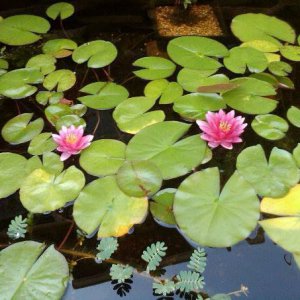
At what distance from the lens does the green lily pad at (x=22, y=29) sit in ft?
6.89

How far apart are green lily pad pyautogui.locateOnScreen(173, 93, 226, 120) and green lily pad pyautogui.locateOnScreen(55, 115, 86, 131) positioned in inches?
14.6

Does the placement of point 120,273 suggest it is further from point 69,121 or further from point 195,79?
point 195,79

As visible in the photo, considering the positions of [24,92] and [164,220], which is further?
[24,92]

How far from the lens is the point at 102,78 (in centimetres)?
197

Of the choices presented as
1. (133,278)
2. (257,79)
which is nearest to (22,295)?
(133,278)

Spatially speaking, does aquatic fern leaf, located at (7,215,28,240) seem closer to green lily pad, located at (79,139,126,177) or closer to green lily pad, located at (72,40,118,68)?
green lily pad, located at (79,139,126,177)

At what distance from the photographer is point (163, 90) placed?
183 cm

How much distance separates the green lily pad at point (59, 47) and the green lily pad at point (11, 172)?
609mm

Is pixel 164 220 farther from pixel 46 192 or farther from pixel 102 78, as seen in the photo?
pixel 102 78

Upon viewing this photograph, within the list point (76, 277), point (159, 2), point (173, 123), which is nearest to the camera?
point (76, 277)

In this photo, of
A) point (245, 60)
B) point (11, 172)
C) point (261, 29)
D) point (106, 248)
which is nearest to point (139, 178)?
point (106, 248)

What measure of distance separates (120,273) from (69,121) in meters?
0.65

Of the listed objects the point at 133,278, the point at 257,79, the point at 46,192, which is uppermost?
the point at 257,79

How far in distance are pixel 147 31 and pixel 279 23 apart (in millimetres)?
637
